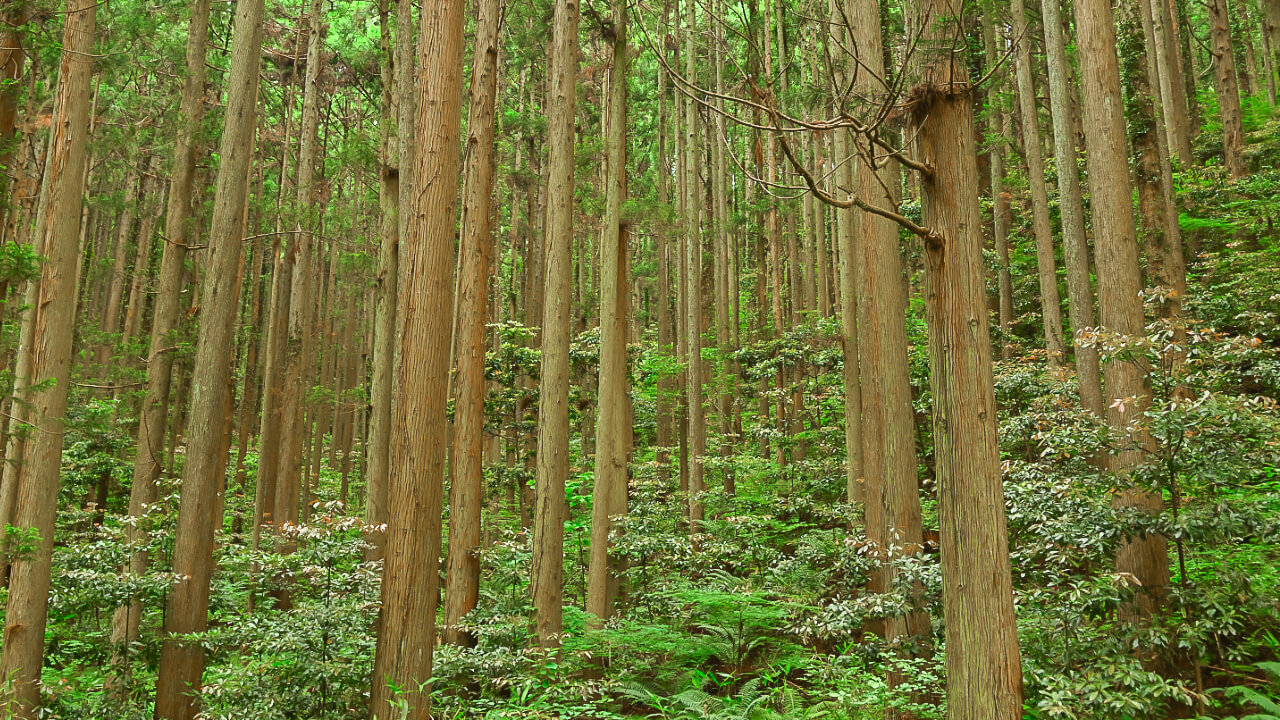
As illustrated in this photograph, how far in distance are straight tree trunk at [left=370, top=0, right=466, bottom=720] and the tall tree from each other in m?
2.53

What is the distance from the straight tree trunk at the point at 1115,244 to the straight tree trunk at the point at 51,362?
10223 mm

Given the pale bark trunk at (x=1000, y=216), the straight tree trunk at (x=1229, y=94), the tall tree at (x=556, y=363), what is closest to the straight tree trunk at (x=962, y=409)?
the tall tree at (x=556, y=363)

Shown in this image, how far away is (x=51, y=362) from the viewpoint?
24.5 feet

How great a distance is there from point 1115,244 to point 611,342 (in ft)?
18.2

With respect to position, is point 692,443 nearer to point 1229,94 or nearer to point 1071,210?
point 1071,210

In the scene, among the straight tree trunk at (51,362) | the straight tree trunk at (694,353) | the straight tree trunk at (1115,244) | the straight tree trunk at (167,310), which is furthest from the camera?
the straight tree trunk at (694,353)

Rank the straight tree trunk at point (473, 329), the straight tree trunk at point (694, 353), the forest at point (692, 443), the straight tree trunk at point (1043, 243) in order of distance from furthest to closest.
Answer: the straight tree trunk at point (694, 353) → the straight tree trunk at point (1043, 243) → the straight tree trunk at point (473, 329) → the forest at point (692, 443)

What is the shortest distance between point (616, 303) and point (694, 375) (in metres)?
4.32

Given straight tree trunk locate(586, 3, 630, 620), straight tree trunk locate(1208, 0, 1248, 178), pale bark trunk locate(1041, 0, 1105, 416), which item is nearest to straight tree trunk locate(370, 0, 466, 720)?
straight tree trunk locate(586, 3, 630, 620)

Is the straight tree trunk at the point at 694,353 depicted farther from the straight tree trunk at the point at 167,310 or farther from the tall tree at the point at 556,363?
the straight tree trunk at the point at 167,310

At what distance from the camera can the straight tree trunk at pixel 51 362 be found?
24.0 ft

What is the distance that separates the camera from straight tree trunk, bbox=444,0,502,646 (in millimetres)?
7766

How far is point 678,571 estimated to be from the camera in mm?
10812

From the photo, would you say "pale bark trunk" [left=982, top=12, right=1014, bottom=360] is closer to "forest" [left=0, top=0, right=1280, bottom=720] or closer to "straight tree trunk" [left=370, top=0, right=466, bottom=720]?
"forest" [left=0, top=0, right=1280, bottom=720]
